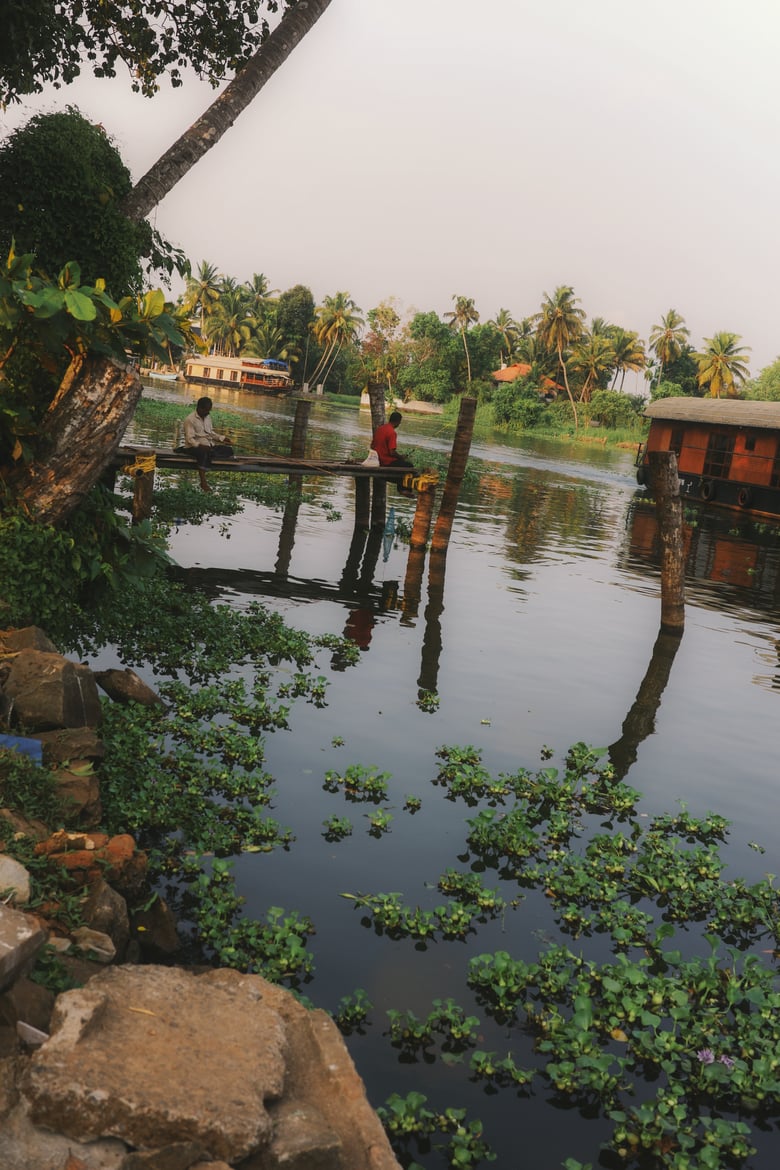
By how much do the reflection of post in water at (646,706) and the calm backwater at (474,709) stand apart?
67 millimetres

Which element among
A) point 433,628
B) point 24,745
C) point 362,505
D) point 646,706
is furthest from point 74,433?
point 362,505

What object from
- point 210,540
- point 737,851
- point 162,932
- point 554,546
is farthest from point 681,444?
point 162,932

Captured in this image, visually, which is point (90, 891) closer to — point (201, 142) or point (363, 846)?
point (363, 846)

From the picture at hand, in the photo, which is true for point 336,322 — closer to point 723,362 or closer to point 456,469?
point 723,362

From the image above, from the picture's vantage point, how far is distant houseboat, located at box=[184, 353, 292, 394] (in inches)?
3487

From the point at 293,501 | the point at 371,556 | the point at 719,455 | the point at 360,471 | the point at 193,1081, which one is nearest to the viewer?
the point at 193,1081

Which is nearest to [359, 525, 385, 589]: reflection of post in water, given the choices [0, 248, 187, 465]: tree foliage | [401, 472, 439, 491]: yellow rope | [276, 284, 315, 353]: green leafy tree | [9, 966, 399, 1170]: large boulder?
[401, 472, 439, 491]: yellow rope

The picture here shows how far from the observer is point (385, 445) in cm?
1892

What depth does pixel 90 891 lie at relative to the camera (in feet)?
15.3

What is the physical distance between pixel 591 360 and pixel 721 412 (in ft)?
177

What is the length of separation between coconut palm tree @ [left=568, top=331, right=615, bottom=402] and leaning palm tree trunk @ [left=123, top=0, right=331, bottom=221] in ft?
259

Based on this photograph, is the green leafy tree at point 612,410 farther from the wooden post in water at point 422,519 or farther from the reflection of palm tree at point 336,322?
the wooden post in water at point 422,519

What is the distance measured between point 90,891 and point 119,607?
615cm

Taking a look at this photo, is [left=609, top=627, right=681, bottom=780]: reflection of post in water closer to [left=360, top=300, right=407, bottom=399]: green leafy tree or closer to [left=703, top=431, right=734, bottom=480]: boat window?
[left=703, top=431, right=734, bottom=480]: boat window
